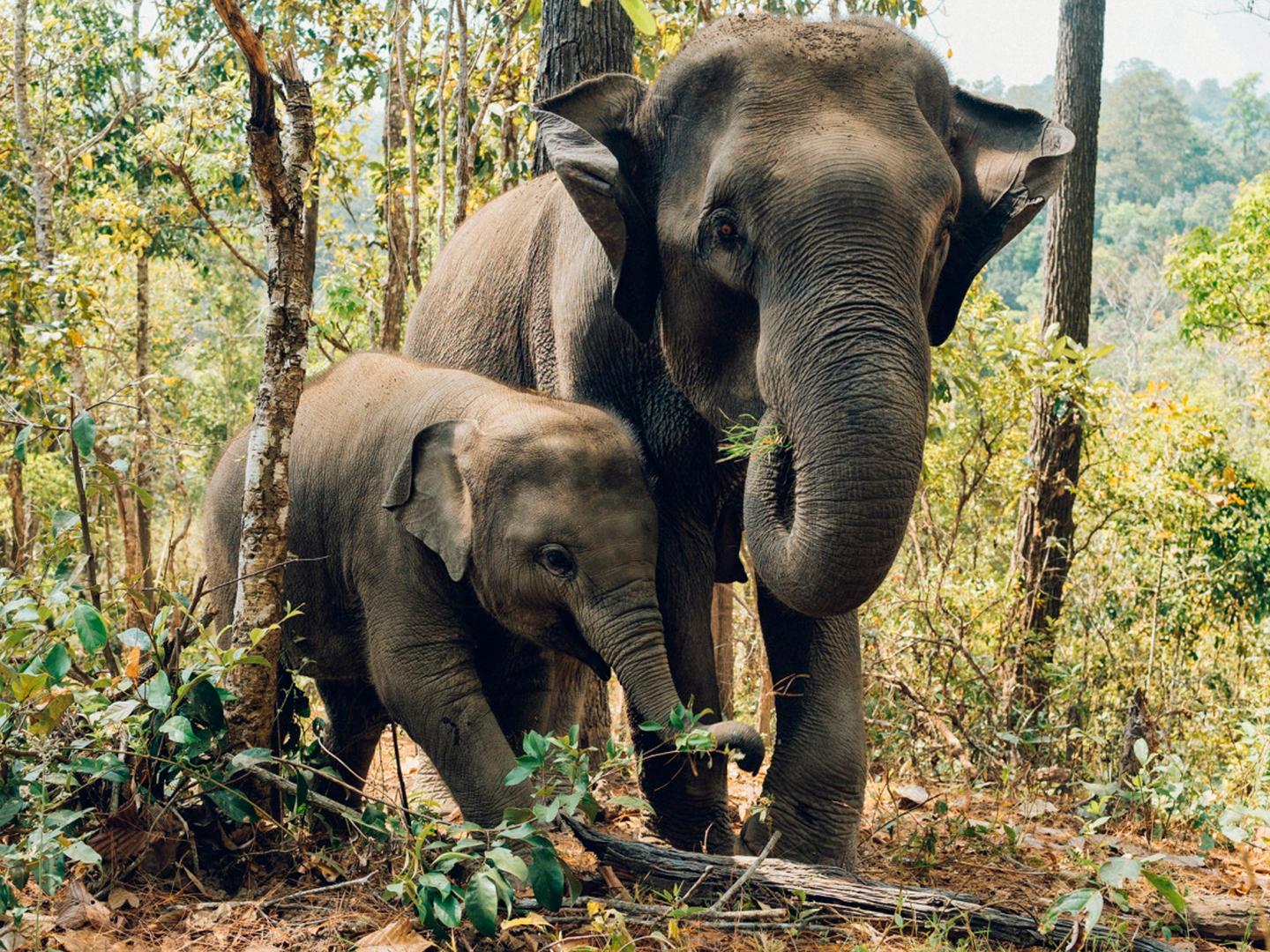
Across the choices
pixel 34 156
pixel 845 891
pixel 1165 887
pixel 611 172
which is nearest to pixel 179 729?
pixel 845 891

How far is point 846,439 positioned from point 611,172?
1.15 metres

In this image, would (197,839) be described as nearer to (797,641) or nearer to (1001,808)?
(797,641)

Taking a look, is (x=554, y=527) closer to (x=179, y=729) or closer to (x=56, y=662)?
(x=179, y=729)

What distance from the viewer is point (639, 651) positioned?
3.99 m

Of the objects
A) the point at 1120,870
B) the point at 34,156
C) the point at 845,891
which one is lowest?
the point at 845,891

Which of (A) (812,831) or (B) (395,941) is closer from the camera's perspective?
(B) (395,941)

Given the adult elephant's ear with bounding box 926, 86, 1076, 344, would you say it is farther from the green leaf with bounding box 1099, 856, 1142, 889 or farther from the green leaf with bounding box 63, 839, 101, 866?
the green leaf with bounding box 63, 839, 101, 866

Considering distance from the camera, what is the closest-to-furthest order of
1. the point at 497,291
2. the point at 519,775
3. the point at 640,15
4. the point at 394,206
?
the point at 640,15
the point at 519,775
the point at 497,291
the point at 394,206

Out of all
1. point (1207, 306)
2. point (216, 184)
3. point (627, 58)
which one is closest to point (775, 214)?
point (627, 58)

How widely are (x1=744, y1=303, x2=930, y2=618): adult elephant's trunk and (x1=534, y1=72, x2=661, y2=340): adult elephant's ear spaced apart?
631 millimetres

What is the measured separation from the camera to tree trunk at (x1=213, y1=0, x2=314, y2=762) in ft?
13.6

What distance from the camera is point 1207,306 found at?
16500mm

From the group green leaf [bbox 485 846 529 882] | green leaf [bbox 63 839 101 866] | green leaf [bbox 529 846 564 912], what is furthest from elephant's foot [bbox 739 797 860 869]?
green leaf [bbox 63 839 101 866]

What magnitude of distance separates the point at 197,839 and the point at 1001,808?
3.59m
